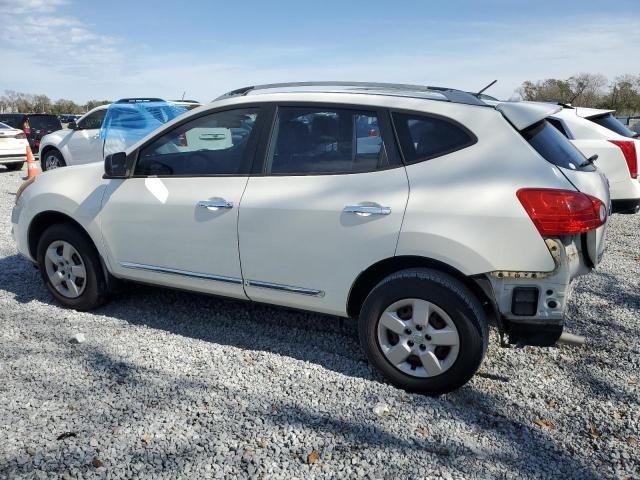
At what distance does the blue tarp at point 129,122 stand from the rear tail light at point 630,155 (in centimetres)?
725

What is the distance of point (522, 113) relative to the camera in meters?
3.09

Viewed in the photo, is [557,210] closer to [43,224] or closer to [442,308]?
[442,308]

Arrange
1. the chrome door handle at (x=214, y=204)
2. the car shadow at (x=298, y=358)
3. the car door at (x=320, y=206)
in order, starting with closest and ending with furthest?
1. the car shadow at (x=298, y=358)
2. the car door at (x=320, y=206)
3. the chrome door handle at (x=214, y=204)

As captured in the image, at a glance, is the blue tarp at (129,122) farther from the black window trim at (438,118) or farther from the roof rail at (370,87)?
the black window trim at (438,118)

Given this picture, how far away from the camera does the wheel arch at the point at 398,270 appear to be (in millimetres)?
3055

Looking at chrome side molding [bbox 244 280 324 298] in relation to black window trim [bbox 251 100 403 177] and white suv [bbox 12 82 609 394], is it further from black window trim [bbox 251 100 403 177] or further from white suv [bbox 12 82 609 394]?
black window trim [bbox 251 100 403 177]

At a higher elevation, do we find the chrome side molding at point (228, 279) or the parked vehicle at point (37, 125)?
the parked vehicle at point (37, 125)

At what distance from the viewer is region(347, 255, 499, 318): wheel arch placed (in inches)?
120

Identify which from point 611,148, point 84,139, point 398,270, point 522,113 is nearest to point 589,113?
point 611,148

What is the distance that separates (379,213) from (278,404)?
1.23 m

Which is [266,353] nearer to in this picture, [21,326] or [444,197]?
[444,197]

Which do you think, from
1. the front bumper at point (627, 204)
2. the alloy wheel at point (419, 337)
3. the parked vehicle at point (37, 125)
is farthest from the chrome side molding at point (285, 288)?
the parked vehicle at point (37, 125)

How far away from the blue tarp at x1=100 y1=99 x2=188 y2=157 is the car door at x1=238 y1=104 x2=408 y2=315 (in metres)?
7.15

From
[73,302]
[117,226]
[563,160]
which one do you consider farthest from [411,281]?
[73,302]
